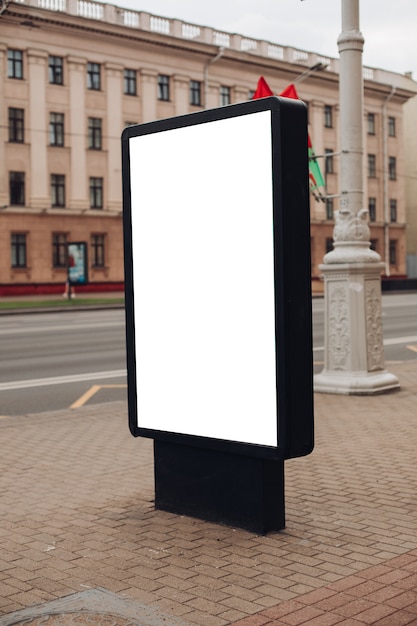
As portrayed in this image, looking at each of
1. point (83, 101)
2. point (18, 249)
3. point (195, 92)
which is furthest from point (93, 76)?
point (18, 249)

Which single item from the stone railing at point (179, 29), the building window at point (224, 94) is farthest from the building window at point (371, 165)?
the building window at point (224, 94)

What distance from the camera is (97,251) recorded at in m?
47.5

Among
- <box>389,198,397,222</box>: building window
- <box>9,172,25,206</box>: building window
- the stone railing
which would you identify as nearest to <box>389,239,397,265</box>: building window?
<box>389,198,397,222</box>: building window

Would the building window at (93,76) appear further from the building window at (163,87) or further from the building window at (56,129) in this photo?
the building window at (163,87)

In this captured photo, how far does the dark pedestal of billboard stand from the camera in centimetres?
514

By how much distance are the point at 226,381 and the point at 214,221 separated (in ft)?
3.00

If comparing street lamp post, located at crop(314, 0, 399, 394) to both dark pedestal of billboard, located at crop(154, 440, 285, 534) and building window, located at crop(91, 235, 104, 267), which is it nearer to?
dark pedestal of billboard, located at crop(154, 440, 285, 534)

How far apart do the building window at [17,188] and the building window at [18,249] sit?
5.22ft

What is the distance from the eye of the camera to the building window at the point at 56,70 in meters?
44.9

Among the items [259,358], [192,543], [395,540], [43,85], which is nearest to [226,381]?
[259,358]

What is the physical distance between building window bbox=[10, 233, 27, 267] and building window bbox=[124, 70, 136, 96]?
9.92m

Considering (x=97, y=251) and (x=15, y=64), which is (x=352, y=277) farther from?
(x=97, y=251)

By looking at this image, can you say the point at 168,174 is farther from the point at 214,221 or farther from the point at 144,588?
the point at 144,588

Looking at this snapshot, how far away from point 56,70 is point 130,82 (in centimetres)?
467
